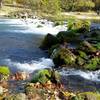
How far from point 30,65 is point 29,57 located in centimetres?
357

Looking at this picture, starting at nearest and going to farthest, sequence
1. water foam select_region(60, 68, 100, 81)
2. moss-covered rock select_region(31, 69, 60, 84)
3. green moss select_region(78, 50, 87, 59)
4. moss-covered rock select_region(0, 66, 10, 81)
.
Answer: moss-covered rock select_region(31, 69, 60, 84) → moss-covered rock select_region(0, 66, 10, 81) → water foam select_region(60, 68, 100, 81) → green moss select_region(78, 50, 87, 59)

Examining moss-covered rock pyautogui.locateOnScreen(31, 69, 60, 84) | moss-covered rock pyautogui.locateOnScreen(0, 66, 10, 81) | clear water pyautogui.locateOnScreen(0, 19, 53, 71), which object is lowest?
clear water pyautogui.locateOnScreen(0, 19, 53, 71)

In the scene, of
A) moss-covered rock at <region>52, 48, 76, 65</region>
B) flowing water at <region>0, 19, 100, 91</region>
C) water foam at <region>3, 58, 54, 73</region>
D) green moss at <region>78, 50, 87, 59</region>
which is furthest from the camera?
green moss at <region>78, 50, 87, 59</region>

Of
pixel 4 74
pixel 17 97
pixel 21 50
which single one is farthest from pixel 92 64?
pixel 17 97

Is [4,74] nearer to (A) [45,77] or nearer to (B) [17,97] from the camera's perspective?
(A) [45,77]

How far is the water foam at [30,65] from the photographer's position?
28975mm

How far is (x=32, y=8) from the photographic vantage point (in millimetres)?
78938

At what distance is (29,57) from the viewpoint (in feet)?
111

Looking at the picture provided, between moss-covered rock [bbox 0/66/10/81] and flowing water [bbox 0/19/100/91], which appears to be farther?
flowing water [bbox 0/19/100/91]

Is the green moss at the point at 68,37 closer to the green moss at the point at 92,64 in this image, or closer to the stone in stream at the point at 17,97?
the green moss at the point at 92,64

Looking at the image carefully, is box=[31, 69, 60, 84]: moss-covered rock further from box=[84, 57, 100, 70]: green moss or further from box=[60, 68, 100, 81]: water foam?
box=[84, 57, 100, 70]: green moss

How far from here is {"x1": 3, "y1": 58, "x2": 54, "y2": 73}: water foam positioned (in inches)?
1141

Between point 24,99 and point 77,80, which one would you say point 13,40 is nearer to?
point 77,80

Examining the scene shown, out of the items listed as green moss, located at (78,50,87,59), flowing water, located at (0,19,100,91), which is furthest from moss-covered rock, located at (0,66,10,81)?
green moss, located at (78,50,87,59)
